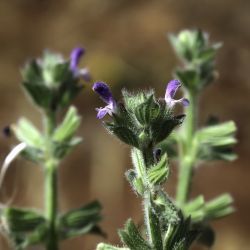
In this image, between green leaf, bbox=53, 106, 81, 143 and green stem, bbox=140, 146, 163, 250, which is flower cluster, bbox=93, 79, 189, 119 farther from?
green leaf, bbox=53, 106, 81, 143

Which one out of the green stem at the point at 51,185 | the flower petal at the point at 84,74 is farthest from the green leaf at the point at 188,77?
the green stem at the point at 51,185

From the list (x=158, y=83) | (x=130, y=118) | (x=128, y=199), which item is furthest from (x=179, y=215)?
(x=158, y=83)

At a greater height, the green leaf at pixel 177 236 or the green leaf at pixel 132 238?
the green leaf at pixel 132 238

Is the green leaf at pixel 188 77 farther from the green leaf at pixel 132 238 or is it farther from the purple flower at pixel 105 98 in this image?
the green leaf at pixel 132 238

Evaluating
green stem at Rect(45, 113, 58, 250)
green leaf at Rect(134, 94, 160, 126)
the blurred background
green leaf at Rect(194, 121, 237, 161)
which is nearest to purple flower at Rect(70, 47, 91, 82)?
green stem at Rect(45, 113, 58, 250)

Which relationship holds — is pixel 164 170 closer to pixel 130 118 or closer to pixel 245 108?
pixel 130 118

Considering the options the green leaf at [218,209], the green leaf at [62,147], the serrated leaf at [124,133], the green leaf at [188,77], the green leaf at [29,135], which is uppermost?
the green leaf at [29,135]

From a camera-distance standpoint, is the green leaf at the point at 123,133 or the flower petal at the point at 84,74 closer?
the green leaf at the point at 123,133
